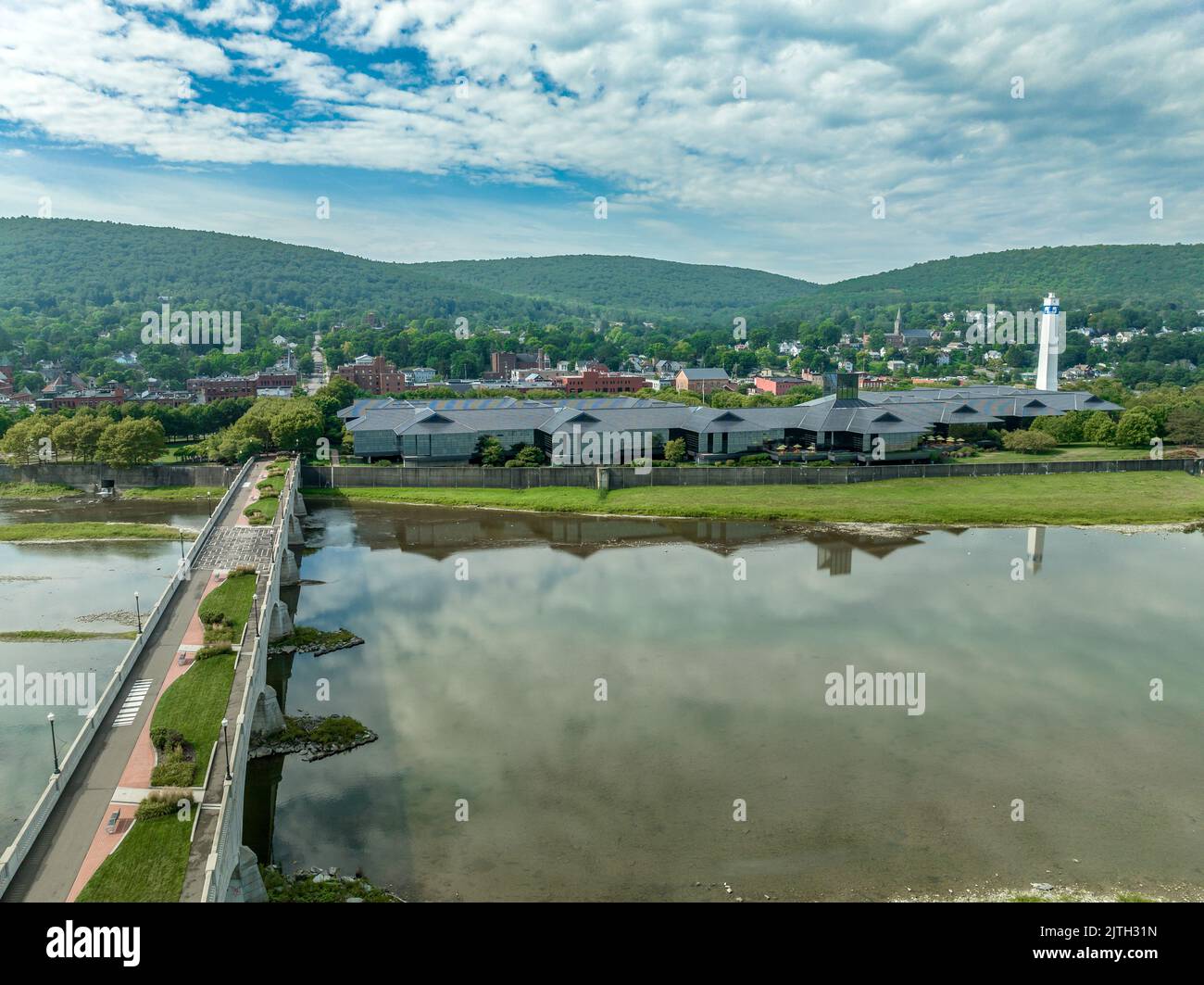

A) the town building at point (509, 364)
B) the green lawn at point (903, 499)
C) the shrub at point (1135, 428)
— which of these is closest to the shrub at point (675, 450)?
the green lawn at point (903, 499)

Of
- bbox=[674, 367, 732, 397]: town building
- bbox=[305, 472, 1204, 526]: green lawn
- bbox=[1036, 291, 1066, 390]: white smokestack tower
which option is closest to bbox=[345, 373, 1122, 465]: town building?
bbox=[305, 472, 1204, 526]: green lawn

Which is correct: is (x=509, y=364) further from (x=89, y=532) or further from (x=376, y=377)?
(x=89, y=532)

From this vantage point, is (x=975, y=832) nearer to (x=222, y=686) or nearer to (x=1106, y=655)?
(x=1106, y=655)

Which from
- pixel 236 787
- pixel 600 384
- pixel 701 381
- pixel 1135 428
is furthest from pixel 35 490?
pixel 1135 428

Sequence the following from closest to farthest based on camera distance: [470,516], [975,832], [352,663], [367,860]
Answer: [367,860], [975,832], [352,663], [470,516]

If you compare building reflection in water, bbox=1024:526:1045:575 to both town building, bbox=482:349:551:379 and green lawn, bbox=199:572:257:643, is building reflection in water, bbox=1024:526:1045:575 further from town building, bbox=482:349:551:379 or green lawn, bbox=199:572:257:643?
town building, bbox=482:349:551:379
